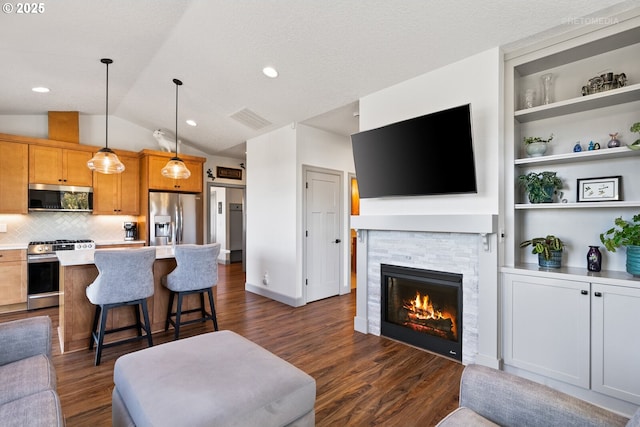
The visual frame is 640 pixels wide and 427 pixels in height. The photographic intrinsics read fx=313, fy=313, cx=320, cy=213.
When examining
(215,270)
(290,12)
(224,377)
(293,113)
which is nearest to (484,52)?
(290,12)

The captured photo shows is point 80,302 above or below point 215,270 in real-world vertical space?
below

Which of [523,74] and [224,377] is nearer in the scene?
[224,377]

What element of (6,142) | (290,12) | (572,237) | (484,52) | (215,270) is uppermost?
(290,12)

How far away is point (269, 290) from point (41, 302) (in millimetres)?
3249

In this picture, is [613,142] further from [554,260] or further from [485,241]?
[485,241]

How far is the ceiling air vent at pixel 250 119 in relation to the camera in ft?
15.0

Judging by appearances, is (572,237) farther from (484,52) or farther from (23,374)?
(23,374)

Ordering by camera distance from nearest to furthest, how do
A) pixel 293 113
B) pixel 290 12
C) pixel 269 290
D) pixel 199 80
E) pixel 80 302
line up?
pixel 290 12, pixel 80 302, pixel 199 80, pixel 293 113, pixel 269 290

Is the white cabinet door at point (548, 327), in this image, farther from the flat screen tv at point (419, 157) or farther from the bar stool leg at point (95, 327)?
the bar stool leg at point (95, 327)

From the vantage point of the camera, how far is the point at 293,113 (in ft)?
14.1

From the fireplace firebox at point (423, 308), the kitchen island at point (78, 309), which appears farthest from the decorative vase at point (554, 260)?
the kitchen island at point (78, 309)

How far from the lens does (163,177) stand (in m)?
5.61

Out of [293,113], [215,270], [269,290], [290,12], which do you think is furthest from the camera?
[269,290]

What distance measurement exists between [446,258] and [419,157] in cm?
99
